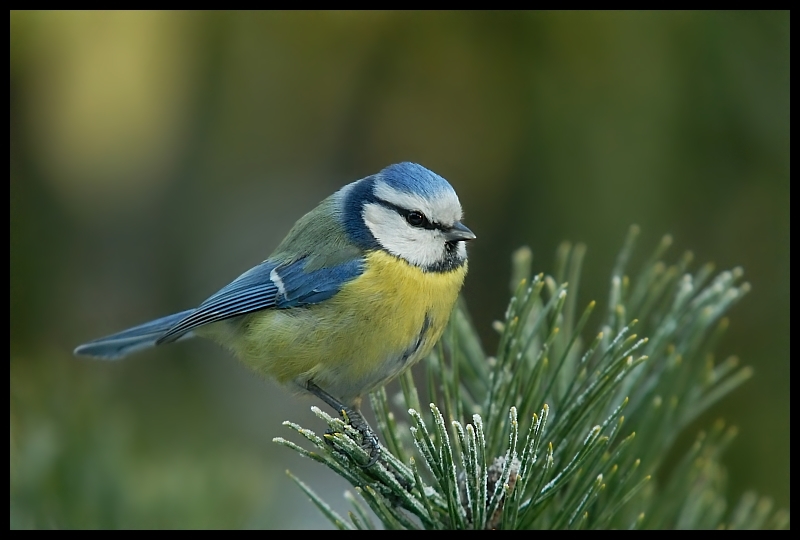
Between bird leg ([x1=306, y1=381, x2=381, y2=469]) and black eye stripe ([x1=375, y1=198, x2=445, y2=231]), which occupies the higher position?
black eye stripe ([x1=375, y1=198, x2=445, y2=231])

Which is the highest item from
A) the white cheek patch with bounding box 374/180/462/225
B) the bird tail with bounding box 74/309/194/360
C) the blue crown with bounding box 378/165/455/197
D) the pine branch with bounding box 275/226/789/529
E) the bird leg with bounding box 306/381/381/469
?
the blue crown with bounding box 378/165/455/197

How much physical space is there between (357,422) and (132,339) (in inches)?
21.0

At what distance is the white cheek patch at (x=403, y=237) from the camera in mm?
1295

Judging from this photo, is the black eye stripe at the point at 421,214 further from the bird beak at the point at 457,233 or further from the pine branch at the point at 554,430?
the pine branch at the point at 554,430

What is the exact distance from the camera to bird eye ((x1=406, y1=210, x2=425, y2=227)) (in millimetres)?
1309

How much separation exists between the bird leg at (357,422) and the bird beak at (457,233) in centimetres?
→ 31

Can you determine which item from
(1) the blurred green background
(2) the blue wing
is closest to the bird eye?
(2) the blue wing

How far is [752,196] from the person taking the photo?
1341 millimetres

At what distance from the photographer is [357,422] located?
1.10 m

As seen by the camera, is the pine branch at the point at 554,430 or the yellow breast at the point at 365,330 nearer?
the pine branch at the point at 554,430

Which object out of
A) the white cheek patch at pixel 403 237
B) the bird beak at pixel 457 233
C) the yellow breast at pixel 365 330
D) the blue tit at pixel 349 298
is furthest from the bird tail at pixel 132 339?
the bird beak at pixel 457 233

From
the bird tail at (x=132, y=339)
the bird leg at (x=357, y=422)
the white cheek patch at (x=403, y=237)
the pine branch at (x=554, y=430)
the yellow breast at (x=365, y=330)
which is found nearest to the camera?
the pine branch at (x=554, y=430)

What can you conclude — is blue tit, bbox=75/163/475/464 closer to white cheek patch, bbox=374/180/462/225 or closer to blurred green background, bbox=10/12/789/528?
white cheek patch, bbox=374/180/462/225
